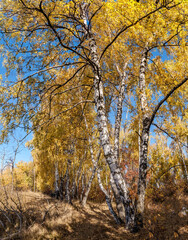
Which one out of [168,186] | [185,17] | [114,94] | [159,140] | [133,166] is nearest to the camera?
[185,17]

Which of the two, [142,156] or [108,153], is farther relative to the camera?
[142,156]

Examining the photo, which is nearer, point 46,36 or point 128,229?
point 128,229

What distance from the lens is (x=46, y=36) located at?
397cm

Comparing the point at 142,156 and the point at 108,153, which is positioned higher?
the point at 108,153

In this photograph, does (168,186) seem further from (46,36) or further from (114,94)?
(46,36)

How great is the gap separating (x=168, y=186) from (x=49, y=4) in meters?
13.3

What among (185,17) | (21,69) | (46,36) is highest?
(46,36)

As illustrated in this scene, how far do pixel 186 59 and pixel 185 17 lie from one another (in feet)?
3.02

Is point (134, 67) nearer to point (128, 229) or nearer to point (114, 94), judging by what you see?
point (114, 94)

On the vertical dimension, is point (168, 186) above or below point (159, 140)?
below

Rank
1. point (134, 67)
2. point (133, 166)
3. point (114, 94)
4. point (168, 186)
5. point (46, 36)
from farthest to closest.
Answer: point (133, 166)
point (168, 186)
point (114, 94)
point (134, 67)
point (46, 36)

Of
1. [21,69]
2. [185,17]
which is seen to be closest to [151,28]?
[185,17]

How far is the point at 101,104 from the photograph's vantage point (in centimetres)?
383

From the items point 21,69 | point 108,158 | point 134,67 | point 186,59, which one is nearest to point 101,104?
point 108,158
